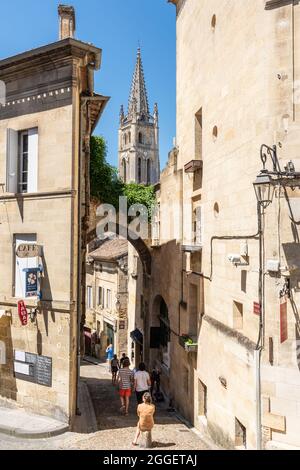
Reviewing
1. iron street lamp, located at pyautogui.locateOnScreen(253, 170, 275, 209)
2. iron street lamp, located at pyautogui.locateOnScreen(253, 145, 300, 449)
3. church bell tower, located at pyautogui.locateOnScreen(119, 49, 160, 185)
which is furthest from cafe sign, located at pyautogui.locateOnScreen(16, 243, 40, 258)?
church bell tower, located at pyautogui.locateOnScreen(119, 49, 160, 185)

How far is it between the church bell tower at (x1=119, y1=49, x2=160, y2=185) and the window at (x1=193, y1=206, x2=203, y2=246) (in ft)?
255

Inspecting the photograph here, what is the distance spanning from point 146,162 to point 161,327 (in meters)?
76.5

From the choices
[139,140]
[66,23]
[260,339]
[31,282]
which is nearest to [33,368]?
[31,282]

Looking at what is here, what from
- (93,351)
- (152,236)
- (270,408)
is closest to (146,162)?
(93,351)

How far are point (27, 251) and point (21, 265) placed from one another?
0.90m

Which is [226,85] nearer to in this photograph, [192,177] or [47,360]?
[192,177]

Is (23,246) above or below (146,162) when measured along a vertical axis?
below

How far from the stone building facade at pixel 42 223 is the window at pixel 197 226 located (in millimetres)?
3954

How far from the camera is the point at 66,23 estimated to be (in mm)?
13328

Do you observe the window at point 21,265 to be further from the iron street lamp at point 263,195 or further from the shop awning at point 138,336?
the shop awning at point 138,336

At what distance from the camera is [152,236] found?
2148cm

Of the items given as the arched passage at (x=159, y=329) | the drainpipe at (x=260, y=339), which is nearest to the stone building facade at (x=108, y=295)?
the arched passage at (x=159, y=329)

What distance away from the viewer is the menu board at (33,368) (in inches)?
444

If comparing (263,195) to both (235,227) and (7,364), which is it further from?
(7,364)
